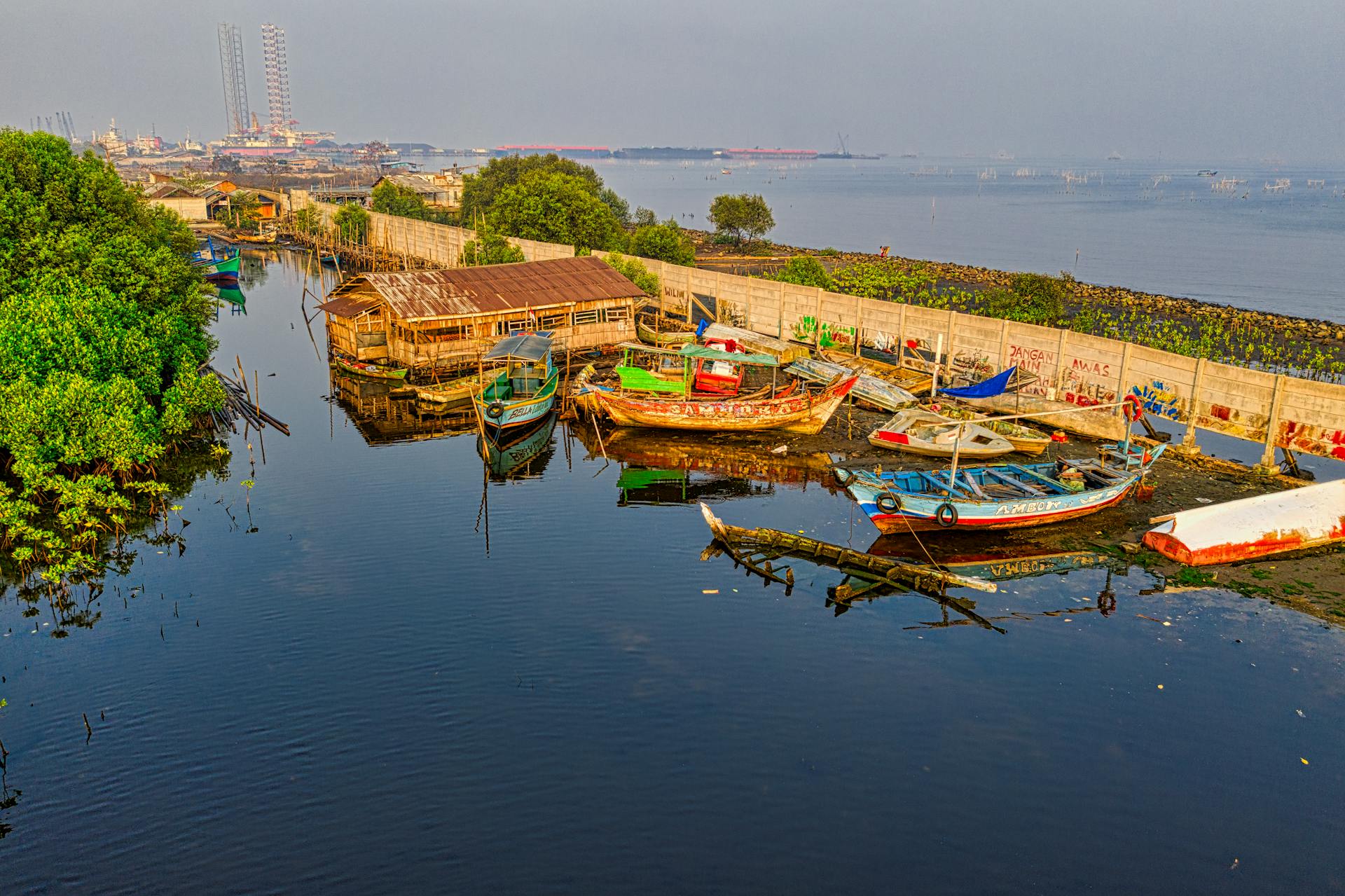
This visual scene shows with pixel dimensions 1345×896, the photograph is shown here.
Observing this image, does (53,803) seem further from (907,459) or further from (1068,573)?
(907,459)

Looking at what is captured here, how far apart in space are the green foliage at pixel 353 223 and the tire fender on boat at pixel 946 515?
70.6m

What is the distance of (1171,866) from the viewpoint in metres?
14.2

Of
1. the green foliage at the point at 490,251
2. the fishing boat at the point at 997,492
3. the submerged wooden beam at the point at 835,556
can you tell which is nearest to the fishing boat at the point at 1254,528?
the fishing boat at the point at 997,492

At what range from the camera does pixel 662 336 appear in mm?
45375

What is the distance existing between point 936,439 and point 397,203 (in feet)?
249

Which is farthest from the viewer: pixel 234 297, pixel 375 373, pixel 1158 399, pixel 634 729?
pixel 234 297

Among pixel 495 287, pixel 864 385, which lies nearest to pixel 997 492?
pixel 864 385

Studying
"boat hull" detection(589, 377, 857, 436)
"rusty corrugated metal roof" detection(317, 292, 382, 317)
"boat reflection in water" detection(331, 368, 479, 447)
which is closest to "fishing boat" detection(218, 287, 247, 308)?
"rusty corrugated metal roof" detection(317, 292, 382, 317)

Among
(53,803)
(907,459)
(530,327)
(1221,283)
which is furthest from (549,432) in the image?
(1221,283)

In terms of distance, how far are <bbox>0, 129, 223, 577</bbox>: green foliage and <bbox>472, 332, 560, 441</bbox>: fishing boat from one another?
382 inches

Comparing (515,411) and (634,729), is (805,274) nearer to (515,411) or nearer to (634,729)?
(515,411)

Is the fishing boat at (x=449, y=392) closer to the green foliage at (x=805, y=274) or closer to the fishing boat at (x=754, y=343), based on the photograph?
the fishing boat at (x=754, y=343)

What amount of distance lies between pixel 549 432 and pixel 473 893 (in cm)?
2400

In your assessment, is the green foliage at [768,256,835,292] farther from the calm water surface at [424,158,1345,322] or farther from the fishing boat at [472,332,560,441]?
the calm water surface at [424,158,1345,322]
